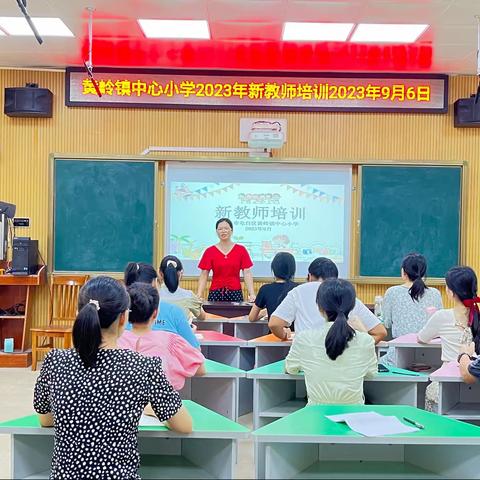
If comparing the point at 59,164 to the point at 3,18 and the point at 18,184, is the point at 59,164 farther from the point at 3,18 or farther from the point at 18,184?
the point at 3,18

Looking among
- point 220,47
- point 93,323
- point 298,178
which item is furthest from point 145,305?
point 298,178

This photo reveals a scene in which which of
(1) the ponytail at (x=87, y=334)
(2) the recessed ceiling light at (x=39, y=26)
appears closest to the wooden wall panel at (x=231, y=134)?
(2) the recessed ceiling light at (x=39, y=26)

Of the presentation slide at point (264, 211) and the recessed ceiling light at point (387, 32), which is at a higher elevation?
the recessed ceiling light at point (387, 32)

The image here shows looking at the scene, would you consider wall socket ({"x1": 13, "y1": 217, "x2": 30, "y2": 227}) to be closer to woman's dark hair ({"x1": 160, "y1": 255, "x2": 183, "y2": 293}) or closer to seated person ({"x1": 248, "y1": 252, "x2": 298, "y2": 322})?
woman's dark hair ({"x1": 160, "y1": 255, "x2": 183, "y2": 293})

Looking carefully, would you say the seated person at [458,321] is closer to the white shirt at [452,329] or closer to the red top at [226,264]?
the white shirt at [452,329]

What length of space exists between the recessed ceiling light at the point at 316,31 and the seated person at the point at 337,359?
3395mm

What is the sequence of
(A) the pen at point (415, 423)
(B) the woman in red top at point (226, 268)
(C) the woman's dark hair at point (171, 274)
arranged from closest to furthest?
(A) the pen at point (415, 423) → (C) the woman's dark hair at point (171, 274) → (B) the woman in red top at point (226, 268)

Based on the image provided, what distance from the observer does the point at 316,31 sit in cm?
597

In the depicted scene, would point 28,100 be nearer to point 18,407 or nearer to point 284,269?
point 18,407

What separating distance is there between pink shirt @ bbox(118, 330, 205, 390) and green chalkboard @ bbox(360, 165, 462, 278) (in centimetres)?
454

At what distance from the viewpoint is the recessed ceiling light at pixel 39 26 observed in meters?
5.80

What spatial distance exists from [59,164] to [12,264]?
44.9 inches

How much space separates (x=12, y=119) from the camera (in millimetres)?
7332

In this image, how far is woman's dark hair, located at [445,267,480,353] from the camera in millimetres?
3562
